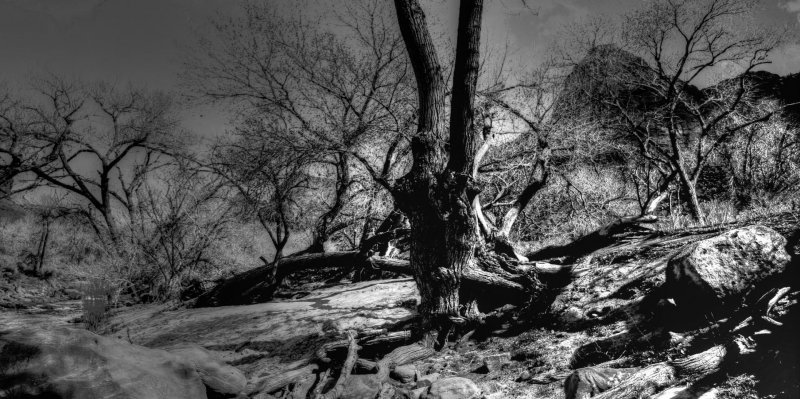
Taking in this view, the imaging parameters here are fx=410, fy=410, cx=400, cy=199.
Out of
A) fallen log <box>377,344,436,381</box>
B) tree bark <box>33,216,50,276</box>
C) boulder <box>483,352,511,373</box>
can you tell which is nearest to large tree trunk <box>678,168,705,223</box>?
boulder <box>483,352,511,373</box>

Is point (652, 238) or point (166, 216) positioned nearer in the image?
point (652, 238)

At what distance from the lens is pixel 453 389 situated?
397 cm

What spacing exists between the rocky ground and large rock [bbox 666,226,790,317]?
17mm

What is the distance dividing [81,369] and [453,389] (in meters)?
3.32

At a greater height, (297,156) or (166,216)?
(297,156)

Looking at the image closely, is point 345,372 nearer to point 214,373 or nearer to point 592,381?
point 214,373

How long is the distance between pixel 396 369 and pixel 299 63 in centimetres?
1114

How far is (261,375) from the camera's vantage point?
Result: 17.0 feet

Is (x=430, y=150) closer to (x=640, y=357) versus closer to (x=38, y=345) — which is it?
(x=640, y=357)

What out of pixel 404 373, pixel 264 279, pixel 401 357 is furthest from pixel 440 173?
pixel 264 279

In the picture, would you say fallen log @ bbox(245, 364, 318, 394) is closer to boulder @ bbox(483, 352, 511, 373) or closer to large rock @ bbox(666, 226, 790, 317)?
boulder @ bbox(483, 352, 511, 373)

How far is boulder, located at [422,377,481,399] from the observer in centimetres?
386

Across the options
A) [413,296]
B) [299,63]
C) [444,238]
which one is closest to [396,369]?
[444,238]

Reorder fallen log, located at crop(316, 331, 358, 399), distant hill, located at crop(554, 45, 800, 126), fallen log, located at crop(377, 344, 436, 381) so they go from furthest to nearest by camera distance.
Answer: distant hill, located at crop(554, 45, 800, 126) < fallen log, located at crop(377, 344, 436, 381) < fallen log, located at crop(316, 331, 358, 399)
